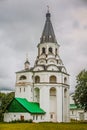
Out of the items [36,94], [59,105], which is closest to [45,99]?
[59,105]

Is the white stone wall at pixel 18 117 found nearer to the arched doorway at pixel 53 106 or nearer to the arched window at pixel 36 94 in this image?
the arched doorway at pixel 53 106

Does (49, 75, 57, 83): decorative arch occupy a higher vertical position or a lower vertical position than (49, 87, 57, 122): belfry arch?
higher

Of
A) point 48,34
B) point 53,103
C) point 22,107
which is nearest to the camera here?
point 22,107

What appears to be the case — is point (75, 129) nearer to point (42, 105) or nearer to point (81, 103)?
point (81, 103)

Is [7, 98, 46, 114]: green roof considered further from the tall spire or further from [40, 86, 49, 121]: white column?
the tall spire

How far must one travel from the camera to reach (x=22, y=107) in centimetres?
5631

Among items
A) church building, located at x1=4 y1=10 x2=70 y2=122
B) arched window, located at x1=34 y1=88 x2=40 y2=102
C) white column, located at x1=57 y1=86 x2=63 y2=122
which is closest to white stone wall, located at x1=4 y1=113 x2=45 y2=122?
church building, located at x1=4 y1=10 x2=70 y2=122

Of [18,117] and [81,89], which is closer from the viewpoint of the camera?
[81,89]

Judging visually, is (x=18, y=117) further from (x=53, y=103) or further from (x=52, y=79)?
(x=52, y=79)

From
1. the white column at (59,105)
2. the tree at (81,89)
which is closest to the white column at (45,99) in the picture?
the white column at (59,105)

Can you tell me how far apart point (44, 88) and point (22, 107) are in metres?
7.18

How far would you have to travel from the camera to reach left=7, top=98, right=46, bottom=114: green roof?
56281 millimetres

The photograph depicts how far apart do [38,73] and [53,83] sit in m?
3.78

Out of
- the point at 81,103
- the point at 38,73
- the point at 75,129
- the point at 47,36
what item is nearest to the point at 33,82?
the point at 38,73
